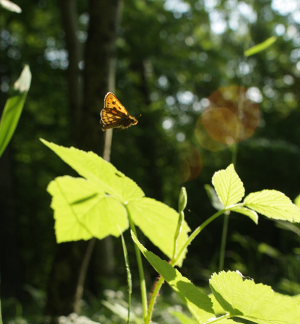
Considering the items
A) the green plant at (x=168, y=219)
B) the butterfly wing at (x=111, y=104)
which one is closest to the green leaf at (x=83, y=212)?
the green plant at (x=168, y=219)

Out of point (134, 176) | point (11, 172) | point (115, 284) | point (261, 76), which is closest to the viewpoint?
point (115, 284)

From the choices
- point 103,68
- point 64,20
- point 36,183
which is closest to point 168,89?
point 36,183

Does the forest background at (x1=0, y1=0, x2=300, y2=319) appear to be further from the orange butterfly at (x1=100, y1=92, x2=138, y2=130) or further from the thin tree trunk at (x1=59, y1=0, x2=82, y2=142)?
the orange butterfly at (x1=100, y1=92, x2=138, y2=130)

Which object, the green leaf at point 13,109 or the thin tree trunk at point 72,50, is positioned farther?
the thin tree trunk at point 72,50

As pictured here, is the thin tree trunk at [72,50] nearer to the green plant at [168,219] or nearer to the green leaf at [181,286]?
the green plant at [168,219]

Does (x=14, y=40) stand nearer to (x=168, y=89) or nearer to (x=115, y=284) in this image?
(x=168, y=89)

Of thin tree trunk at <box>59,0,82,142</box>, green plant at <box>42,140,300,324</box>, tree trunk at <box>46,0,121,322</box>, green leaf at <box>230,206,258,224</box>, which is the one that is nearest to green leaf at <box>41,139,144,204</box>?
green plant at <box>42,140,300,324</box>

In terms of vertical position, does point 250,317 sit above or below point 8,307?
above
